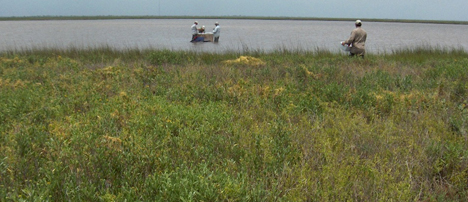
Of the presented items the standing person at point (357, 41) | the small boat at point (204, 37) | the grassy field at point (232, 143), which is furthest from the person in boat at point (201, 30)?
the grassy field at point (232, 143)

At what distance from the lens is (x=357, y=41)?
478 inches

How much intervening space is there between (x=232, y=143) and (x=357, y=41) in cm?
947

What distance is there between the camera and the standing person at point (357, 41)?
11.9 metres

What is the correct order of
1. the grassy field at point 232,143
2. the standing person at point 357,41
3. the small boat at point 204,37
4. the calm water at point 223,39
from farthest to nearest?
Answer: the small boat at point 204,37
the calm water at point 223,39
the standing person at point 357,41
the grassy field at point 232,143

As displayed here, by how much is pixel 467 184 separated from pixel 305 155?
1.61 metres

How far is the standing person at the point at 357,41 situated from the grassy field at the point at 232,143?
16.0ft

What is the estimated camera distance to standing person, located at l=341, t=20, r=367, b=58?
11.9m

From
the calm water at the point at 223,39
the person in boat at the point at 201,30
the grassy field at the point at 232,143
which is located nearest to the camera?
the grassy field at the point at 232,143

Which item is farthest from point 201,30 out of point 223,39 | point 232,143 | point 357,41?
point 232,143

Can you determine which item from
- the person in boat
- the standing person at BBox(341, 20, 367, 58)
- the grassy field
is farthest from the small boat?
the grassy field

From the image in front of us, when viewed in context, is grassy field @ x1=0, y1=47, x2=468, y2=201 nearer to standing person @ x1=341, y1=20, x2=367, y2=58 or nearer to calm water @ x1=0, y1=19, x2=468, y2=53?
standing person @ x1=341, y1=20, x2=367, y2=58

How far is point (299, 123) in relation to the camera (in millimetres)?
5168

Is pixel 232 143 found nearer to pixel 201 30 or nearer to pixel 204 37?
pixel 204 37

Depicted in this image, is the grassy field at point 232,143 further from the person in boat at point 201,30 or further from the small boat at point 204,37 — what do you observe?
the person in boat at point 201,30
